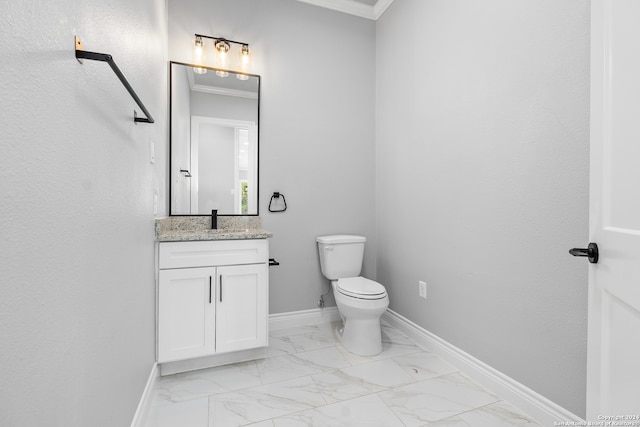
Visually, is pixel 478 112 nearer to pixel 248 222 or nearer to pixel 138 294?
pixel 248 222

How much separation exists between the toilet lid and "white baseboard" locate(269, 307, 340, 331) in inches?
20.1

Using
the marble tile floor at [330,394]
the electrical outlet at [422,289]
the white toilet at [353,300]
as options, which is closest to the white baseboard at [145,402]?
the marble tile floor at [330,394]

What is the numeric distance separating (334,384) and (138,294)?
116cm

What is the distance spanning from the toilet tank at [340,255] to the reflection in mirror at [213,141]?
2.13ft

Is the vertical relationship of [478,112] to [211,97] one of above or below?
below

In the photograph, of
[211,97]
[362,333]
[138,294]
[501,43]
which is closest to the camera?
[138,294]

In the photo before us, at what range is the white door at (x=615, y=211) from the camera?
29.7 inches

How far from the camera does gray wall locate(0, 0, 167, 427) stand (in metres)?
0.49

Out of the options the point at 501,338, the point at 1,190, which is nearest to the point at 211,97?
the point at 1,190

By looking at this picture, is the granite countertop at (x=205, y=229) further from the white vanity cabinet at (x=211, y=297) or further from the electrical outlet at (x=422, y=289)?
the electrical outlet at (x=422, y=289)

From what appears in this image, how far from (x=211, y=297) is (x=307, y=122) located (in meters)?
1.59

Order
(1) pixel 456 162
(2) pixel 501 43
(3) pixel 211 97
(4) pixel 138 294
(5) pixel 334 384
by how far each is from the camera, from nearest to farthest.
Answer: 1. (4) pixel 138 294
2. (2) pixel 501 43
3. (5) pixel 334 384
4. (1) pixel 456 162
5. (3) pixel 211 97

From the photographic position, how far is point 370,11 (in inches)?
105

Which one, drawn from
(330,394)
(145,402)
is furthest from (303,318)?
(145,402)
